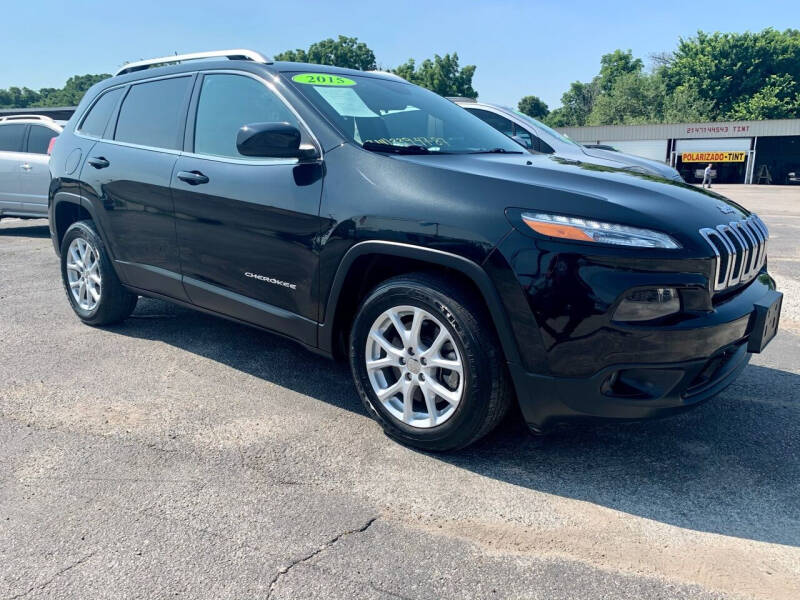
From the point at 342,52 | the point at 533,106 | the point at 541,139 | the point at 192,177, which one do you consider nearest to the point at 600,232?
the point at 192,177

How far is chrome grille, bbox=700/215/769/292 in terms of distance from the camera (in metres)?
2.60

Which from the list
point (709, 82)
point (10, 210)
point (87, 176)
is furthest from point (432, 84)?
point (87, 176)

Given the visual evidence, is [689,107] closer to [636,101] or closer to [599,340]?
[636,101]

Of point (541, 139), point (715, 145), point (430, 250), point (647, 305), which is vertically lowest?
point (647, 305)

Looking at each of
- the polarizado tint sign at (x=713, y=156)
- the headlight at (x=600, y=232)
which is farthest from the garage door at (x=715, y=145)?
the headlight at (x=600, y=232)

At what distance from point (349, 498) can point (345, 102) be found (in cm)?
201

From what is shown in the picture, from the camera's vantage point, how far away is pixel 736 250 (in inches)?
107

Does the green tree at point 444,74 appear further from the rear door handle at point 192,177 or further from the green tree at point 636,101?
the rear door handle at point 192,177

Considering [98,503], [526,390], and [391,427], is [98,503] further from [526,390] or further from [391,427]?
[526,390]

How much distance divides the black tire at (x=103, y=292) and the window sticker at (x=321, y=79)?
6.40 feet

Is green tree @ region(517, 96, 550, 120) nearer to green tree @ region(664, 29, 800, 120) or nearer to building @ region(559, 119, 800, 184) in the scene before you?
green tree @ region(664, 29, 800, 120)

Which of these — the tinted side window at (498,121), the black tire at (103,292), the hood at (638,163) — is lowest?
the black tire at (103,292)

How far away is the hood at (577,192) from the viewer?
253 cm

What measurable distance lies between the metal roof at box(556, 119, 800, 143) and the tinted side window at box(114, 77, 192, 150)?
40.5 m
